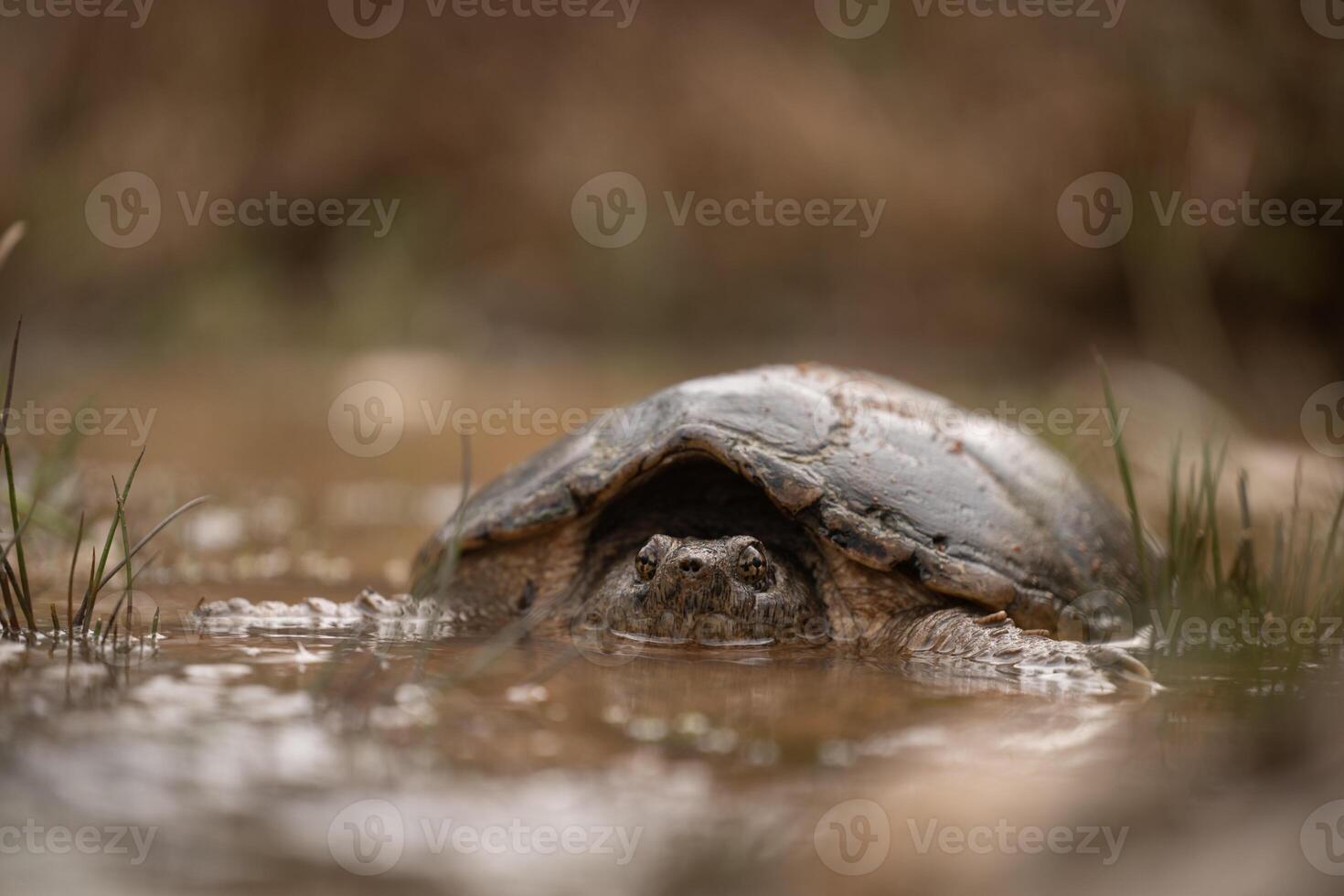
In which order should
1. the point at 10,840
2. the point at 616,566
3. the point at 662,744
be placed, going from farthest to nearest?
the point at 616,566 < the point at 662,744 < the point at 10,840

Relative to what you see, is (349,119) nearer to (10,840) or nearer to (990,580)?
(990,580)

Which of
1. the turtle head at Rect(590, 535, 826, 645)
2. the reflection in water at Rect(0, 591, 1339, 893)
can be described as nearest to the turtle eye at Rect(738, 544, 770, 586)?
the turtle head at Rect(590, 535, 826, 645)

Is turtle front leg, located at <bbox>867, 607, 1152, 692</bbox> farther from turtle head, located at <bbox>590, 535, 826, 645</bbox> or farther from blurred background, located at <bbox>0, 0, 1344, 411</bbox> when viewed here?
blurred background, located at <bbox>0, 0, 1344, 411</bbox>

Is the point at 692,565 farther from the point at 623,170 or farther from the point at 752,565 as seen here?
the point at 623,170

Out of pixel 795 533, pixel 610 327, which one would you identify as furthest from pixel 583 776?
pixel 610 327

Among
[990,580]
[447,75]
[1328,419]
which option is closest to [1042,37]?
[1328,419]

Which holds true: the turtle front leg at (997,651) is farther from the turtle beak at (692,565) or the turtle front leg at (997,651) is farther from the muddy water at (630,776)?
the turtle beak at (692,565)

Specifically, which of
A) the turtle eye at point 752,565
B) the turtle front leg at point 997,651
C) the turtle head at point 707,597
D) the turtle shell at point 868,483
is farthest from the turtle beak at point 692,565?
the turtle front leg at point 997,651
